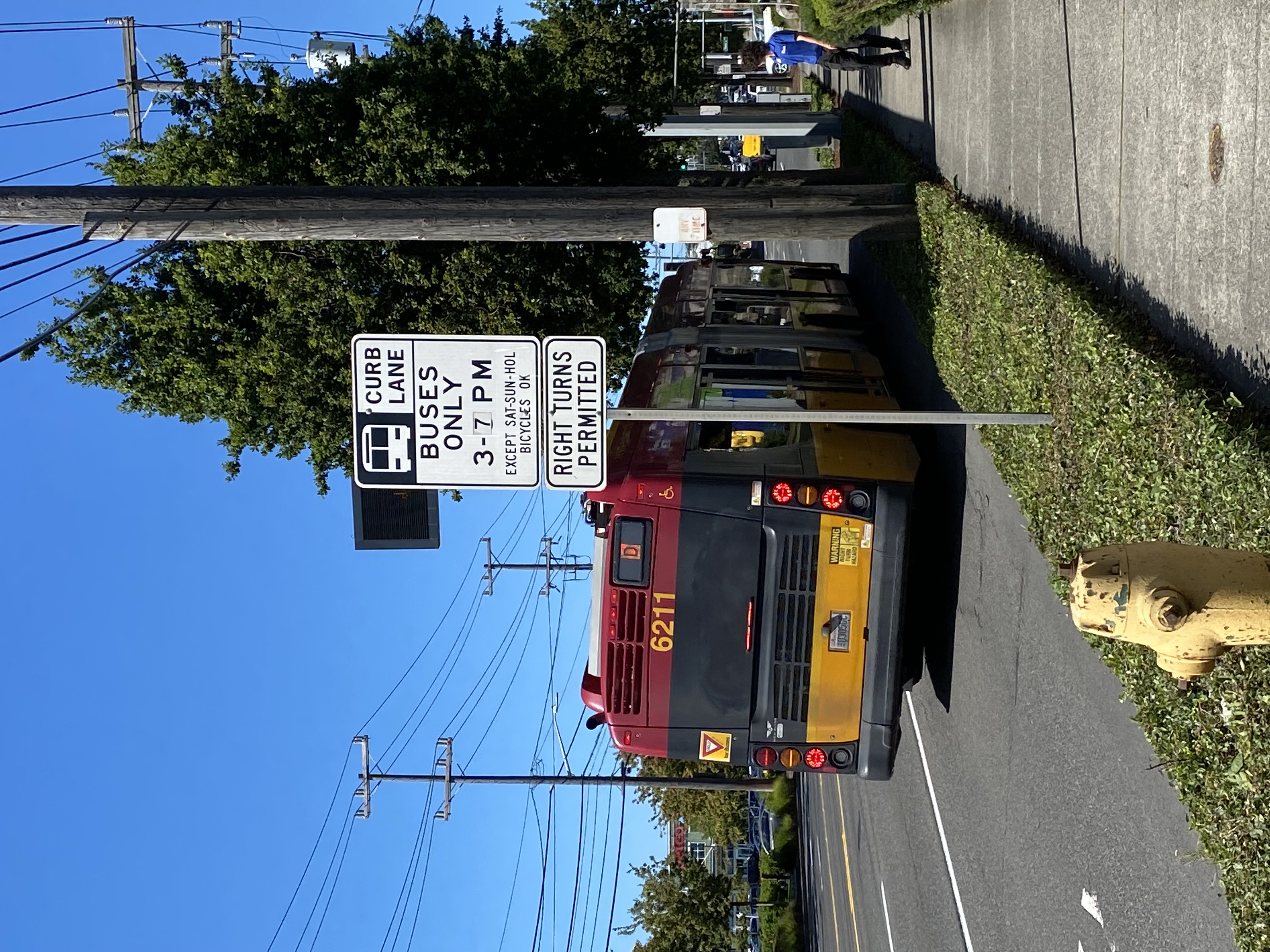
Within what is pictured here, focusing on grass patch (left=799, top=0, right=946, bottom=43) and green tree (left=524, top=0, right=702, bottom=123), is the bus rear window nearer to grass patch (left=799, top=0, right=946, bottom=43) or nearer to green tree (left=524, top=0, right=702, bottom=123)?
grass patch (left=799, top=0, right=946, bottom=43)

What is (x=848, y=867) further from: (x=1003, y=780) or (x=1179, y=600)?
(x=1179, y=600)

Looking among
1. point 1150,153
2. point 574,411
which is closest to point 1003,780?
point 574,411

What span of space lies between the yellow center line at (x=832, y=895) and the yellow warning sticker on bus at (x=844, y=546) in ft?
30.2

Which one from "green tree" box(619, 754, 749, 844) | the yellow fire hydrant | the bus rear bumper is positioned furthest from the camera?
"green tree" box(619, 754, 749, 844)

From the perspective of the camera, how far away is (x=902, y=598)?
407 inches

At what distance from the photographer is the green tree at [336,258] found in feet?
50.4

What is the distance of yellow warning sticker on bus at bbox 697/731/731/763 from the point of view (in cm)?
1034

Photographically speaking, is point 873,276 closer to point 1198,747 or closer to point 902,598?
point 902,598

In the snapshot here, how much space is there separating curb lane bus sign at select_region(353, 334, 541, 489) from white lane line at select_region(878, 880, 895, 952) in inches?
383

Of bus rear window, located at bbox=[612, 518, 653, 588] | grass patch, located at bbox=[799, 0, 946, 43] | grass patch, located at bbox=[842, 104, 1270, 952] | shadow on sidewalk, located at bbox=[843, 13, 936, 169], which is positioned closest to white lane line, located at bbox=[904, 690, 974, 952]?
grass patch, located at bbox=[842, 104, 1270, 952]

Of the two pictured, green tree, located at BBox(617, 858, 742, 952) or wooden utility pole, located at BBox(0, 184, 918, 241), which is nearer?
wooden utility pole, located at BBox(0, 184, 918, 241)

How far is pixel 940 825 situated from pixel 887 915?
3148 millimetres

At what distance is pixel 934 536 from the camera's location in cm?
1291

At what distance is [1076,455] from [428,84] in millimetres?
11788
